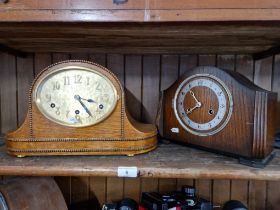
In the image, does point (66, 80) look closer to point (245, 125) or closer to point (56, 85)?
point (56, 85)

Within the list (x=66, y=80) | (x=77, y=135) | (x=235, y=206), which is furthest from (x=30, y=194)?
(x=235, y=206)

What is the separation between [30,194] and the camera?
620 mm

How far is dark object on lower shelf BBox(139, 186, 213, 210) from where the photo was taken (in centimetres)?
69

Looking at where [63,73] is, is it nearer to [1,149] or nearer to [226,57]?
[1,149]

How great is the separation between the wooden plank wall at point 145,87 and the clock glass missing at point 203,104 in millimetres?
188

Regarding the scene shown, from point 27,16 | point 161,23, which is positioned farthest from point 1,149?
point 161,23

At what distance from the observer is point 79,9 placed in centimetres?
45

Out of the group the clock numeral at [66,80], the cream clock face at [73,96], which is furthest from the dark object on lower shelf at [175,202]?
the clock numeral at [66,80]

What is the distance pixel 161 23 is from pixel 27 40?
1.29 ft

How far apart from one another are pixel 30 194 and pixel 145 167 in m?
0.32

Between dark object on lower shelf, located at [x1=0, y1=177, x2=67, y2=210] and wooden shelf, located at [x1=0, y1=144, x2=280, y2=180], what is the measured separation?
0.29 feet

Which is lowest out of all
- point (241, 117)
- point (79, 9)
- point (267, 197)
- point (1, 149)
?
point (267, 197)

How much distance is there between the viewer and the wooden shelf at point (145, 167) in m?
0.53

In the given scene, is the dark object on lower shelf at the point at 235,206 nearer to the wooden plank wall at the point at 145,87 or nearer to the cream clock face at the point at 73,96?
the wooden plank wall at the point at 145,87
